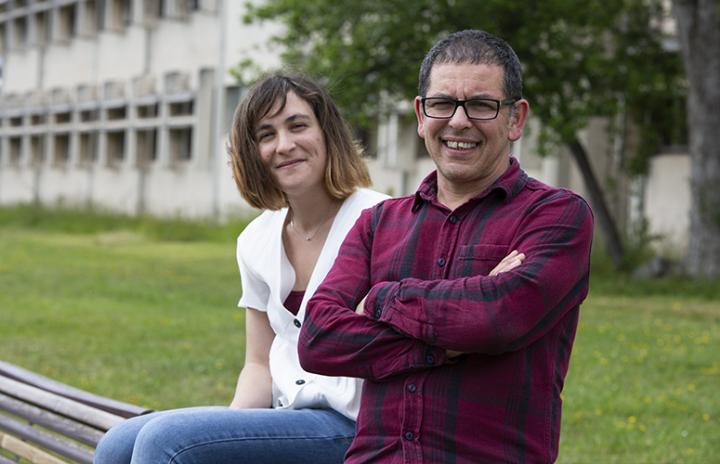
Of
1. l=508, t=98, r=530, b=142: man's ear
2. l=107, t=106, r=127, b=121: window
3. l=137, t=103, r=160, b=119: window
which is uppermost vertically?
l=508, t=98, r=530, b=142: man's ear

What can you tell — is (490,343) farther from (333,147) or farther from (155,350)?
(155,350)

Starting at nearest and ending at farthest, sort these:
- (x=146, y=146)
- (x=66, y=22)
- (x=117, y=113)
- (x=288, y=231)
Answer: (x=288, y=231) < (x=146, y=146) < (x=117, y=113) < (x=66, y=22)

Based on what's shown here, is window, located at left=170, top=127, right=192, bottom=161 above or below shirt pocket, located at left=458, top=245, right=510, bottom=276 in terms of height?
below

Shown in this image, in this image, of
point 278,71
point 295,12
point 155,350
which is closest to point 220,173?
point 295,12

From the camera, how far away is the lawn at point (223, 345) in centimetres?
833

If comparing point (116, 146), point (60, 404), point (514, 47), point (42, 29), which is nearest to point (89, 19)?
→ point (116, 146)

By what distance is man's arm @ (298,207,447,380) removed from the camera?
10.5 ft

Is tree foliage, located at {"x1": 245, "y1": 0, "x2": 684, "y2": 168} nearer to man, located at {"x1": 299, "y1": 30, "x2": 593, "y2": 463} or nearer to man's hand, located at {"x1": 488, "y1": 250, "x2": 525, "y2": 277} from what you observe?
man, located at {"x1": 299, "y1": 30, "x2": 593, "y2": 463}

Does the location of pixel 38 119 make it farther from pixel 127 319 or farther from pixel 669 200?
pixel 127 319

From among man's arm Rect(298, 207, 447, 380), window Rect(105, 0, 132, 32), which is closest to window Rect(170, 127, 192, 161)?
window Rect(105, 0, 132, 32)

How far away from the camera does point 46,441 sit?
5152 mm

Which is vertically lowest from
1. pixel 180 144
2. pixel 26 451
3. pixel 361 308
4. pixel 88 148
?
pixel 88 148

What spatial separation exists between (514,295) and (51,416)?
8.45ft

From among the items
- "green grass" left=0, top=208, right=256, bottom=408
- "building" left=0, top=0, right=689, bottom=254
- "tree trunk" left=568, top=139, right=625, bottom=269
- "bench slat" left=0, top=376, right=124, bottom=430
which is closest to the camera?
"bench slat" left=0, top=376, right=124, bottom=430
